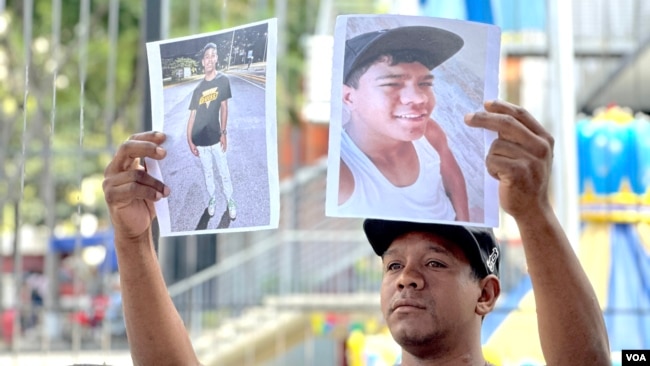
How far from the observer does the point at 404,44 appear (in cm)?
186

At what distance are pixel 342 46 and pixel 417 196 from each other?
10.9 inches

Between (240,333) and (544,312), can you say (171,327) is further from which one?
(240,333)

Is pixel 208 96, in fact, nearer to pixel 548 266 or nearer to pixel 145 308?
pixel 145 308

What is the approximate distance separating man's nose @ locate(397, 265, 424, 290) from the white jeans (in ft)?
1.08

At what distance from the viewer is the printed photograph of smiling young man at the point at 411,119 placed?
1.81m

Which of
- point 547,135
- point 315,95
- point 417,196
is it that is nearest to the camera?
point 547,135

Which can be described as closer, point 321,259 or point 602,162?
point 602,162

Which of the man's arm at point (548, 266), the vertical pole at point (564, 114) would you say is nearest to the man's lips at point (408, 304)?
the man's arm at point (548, 266)

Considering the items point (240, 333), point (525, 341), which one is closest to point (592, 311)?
point (525, 341)

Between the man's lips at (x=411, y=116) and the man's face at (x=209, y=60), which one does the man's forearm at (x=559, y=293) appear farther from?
the man's face at (x=209, y=60)

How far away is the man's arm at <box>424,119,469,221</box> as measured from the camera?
1.82 metres

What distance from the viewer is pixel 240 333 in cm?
891

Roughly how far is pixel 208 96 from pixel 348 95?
0.28m

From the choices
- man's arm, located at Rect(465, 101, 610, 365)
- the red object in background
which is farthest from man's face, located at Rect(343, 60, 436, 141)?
the red object in background
